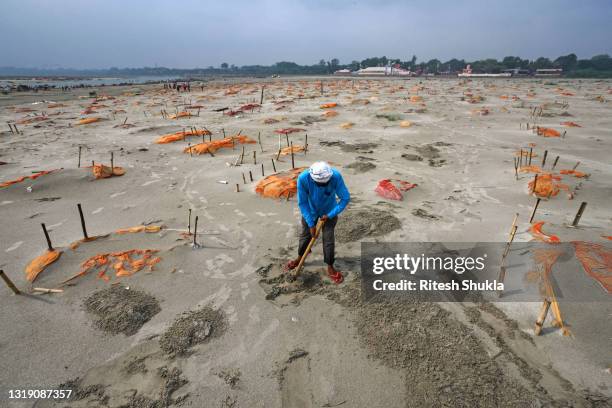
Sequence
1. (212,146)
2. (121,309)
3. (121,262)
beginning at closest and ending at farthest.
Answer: (121,309) < (121,262) < (212,146)

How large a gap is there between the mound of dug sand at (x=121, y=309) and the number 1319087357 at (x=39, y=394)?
0.78 metres

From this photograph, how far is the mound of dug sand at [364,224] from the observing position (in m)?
5.93

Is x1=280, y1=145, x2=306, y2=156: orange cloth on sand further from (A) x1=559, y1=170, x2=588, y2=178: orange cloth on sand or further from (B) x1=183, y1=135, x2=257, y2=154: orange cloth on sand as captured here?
(A) x1=559, y1=170, x2=588, y2=178: orange cloth on sand

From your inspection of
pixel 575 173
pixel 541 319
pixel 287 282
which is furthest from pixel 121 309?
pixel 575 173

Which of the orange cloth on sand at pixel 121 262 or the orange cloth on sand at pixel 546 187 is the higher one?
the orange cloth on sand at pixel 546 187

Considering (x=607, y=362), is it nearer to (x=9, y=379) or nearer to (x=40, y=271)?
(x=9, y=379)

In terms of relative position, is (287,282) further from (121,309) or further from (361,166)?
(361,166)

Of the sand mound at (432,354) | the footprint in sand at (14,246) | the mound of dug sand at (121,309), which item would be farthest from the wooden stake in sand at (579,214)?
the footprint in sand at (14,246)

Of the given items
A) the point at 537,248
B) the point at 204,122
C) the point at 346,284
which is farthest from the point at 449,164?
the point at 204,122

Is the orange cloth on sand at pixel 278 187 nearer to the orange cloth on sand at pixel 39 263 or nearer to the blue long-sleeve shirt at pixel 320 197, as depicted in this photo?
the blue long-sleeve shirt at pixel 320 197

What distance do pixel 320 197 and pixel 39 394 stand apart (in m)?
3.95

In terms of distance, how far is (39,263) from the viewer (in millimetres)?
4906

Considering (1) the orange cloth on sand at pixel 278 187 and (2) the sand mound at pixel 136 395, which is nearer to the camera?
(2) the sand mound at pixel 136 395

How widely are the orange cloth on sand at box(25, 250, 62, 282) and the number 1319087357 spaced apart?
83.9 inches
